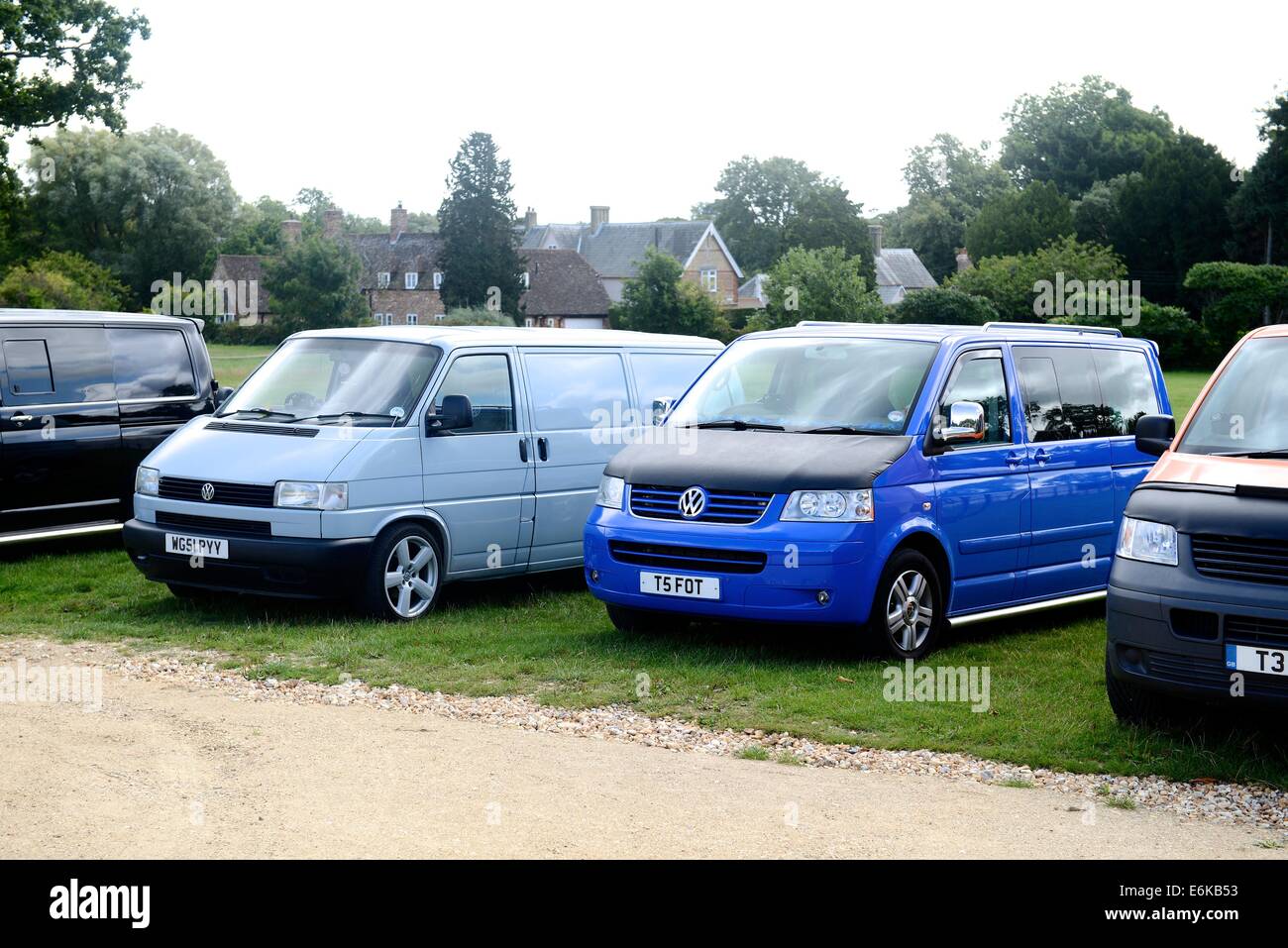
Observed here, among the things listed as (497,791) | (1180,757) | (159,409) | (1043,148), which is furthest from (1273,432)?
(1043,148)

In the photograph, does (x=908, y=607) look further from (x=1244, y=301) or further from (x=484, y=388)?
(x=1244, y=301)

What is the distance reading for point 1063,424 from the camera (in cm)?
1046

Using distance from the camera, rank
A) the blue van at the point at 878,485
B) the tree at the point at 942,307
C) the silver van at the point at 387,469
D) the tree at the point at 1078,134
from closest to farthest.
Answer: the blue van at the point at 878,485 < the silver van at the point at 387,469 < the tree at the point at 942,307 < the tree at the point at 1078,134

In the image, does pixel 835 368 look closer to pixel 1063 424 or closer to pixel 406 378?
pixel 1063 424

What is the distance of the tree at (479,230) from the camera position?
298 feet

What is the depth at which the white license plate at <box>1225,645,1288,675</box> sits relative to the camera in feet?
21.1

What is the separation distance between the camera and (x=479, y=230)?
9150 cm

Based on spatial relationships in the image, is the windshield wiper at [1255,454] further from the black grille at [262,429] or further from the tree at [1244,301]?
the tree at [1244,301]

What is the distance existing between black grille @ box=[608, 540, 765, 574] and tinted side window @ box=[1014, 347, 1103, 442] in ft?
8.60

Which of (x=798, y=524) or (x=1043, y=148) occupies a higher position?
(x=1043, y=148)

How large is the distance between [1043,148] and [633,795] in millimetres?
115479

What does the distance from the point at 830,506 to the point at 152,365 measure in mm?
7846

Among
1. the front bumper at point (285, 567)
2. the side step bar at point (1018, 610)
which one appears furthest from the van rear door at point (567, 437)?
the side step bar at point (1018, 610)

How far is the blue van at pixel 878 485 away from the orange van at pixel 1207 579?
186cm
